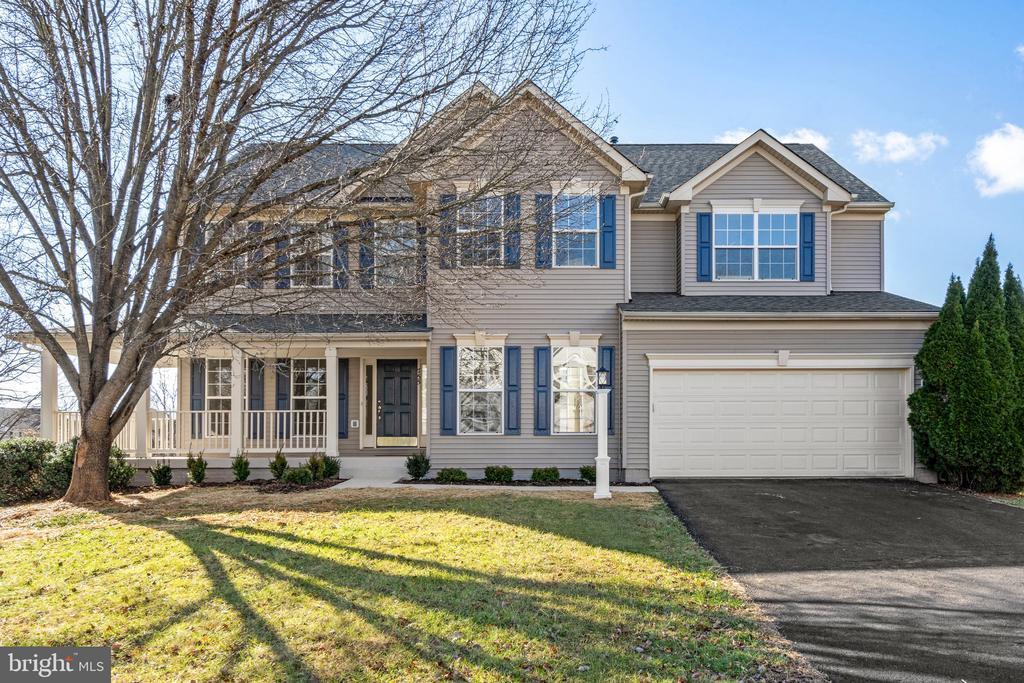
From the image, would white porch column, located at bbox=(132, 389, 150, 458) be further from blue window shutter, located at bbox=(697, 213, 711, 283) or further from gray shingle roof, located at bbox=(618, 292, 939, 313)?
blue window shutter, located at bbox=(697, 213, 711, 283)

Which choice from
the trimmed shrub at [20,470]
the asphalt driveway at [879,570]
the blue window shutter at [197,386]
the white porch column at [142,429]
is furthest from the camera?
the blue window shutter at [197,386]

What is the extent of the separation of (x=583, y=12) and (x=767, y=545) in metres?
7.42

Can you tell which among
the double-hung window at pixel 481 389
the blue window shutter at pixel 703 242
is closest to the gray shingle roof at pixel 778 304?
the blue window shutter at pixel 703 242

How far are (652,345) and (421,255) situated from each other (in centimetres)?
523

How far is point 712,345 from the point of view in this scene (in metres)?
11.8

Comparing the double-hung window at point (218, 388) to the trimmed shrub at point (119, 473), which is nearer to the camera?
the trimmed shrub at point (119, 473)

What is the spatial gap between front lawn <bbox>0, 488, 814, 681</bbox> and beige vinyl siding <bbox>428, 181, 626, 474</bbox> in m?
3.40

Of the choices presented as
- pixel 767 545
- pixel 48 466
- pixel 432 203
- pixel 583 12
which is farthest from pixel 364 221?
pixel 48 466

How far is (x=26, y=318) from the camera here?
375 inches

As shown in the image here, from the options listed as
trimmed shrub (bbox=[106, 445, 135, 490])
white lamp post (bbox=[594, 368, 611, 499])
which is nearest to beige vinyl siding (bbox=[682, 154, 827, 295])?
white lamp post (bbox=[594, 368, 611, 499])

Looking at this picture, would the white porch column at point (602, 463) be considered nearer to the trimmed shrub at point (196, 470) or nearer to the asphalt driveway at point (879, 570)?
the asphalt driveway at point (879, 570)

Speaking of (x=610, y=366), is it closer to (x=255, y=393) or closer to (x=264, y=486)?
(x=264, y=486)

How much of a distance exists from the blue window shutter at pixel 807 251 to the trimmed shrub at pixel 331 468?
34.7 ft

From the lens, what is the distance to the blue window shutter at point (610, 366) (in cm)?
1203
